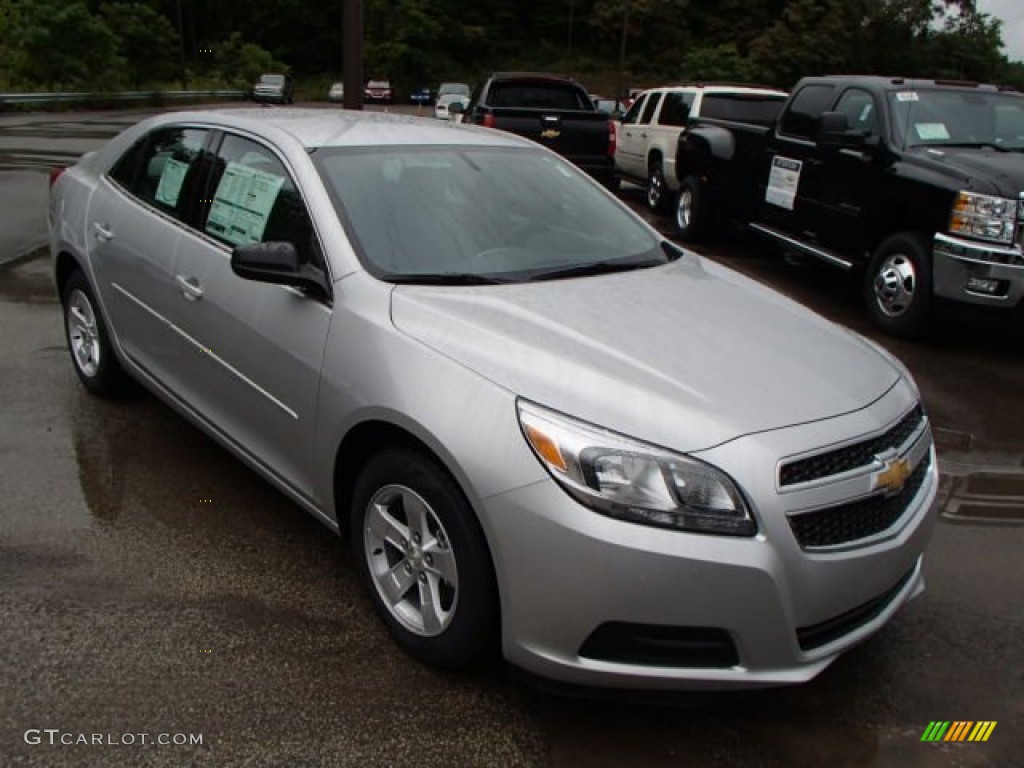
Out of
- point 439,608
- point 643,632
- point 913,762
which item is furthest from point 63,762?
point 913,762

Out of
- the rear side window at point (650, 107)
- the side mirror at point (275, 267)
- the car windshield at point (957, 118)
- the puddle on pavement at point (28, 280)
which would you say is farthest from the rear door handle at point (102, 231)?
the rear side window at point (650, 107)

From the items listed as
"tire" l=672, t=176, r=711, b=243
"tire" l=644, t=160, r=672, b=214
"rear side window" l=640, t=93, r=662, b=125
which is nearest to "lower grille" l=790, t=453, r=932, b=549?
"tire" l=672, t=176, r=711, b=243

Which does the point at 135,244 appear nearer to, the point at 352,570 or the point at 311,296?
the point at 311,296

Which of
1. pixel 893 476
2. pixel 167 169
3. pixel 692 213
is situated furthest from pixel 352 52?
pixel 893 476

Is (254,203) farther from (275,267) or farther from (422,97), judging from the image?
(422,97)

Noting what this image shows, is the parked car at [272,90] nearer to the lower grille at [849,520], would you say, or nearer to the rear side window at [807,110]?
the rear side window at [807,110]

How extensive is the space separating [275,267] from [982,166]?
211 inches

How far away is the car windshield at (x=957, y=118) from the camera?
7105 mm

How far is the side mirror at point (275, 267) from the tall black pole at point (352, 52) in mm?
7608

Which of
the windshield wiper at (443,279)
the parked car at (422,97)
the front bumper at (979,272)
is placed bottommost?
the parked car at (422,97)

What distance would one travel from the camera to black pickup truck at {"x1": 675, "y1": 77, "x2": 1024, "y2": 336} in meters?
6.16

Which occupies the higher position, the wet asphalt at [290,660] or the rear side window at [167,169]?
the rear side window at [167,169]

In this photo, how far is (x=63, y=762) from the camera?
2.37m

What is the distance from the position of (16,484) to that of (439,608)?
90.4 inches
